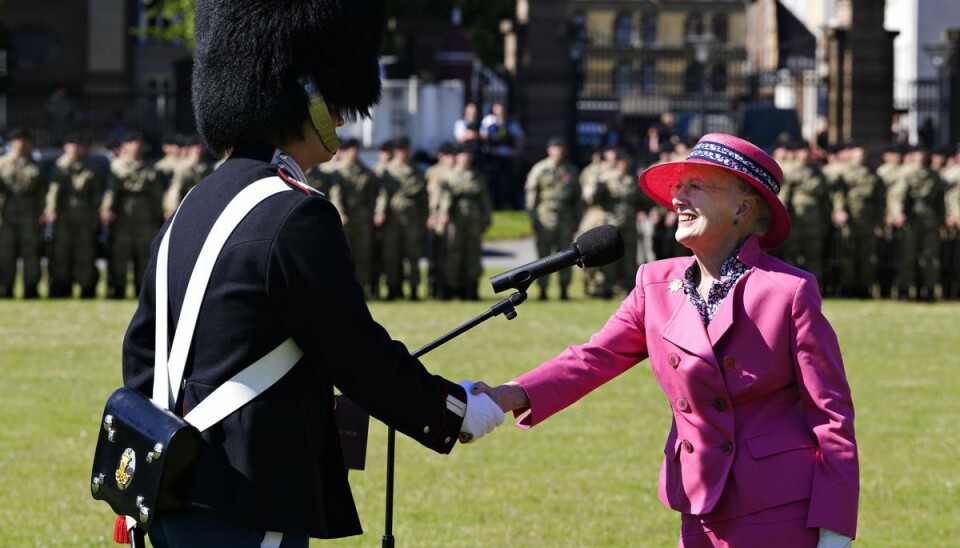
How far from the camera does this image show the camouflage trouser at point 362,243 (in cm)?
2270

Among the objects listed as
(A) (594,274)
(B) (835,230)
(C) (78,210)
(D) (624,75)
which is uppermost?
(D) (624,75)

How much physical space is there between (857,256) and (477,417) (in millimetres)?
19696

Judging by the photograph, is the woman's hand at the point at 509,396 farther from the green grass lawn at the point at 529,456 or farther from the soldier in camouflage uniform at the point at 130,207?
the soldier in camouflage uniform at the point at 130,207

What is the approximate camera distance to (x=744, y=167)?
5031 millimetres

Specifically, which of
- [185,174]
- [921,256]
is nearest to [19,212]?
[185,174]

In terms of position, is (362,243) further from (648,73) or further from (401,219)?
(648,73)

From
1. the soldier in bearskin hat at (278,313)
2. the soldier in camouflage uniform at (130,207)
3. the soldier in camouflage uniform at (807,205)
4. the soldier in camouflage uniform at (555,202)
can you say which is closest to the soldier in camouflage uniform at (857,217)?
the soldier in camouflage uniform at (807,205)

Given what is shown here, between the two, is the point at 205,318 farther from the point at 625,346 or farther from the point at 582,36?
the point at 582,36

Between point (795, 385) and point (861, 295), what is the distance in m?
19.3

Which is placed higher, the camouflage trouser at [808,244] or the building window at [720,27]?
the building window at [720,27]

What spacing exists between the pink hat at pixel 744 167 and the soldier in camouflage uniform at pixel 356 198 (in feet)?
57.0

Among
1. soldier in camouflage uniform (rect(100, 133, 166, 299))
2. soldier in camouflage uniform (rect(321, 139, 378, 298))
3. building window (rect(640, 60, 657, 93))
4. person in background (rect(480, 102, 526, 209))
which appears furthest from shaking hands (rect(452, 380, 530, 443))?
building window (rect(640, 60, 657, 93))

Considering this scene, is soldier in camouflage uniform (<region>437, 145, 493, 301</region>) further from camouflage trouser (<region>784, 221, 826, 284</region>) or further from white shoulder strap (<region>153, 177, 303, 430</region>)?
white shoulder strap (<region>153, 177, 303, 430</region>)

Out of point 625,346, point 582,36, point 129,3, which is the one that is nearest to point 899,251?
point 582,36
